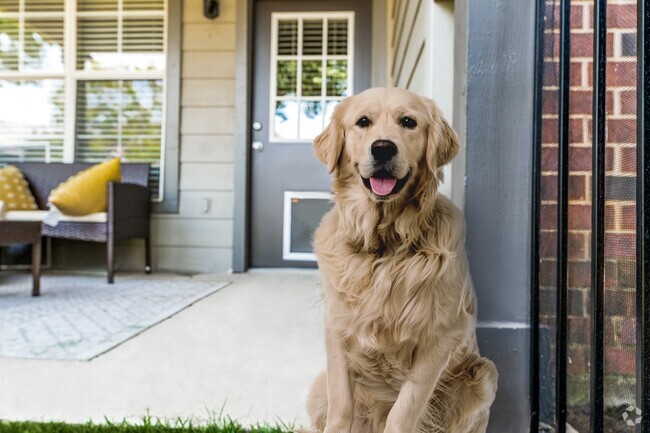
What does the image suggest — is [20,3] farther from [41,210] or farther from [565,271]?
[565,271]

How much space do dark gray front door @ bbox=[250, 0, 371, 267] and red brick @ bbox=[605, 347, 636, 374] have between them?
9.90ft

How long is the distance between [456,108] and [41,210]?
369 cm

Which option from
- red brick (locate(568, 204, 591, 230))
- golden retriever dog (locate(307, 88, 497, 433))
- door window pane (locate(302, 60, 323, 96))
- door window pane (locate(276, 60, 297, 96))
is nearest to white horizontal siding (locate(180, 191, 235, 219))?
door window pane (locate(276, 60, 297, 96))

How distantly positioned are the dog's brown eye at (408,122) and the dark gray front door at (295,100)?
2938 millimetres

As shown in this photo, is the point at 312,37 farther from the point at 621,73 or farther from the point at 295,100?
the point at 621,73

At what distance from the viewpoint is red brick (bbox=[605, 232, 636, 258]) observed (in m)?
0.77

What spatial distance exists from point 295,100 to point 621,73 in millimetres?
3227

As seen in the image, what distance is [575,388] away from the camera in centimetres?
99

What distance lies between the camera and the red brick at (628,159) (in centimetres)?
77

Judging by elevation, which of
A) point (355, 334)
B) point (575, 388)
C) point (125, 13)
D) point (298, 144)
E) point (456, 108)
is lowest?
point (575, 388)

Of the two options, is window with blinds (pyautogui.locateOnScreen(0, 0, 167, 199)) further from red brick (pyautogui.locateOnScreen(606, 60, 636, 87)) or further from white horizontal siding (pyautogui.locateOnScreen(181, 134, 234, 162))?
red brick (pyautogui.locateOnScreen(606, 60, 636, 87))

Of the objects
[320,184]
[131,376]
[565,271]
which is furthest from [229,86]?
[565,271]

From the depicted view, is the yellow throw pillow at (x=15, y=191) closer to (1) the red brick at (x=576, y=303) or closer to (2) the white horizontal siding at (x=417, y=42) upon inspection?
(2) the white horizontal siding at (x=417, y=42)

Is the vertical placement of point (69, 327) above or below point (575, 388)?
below
